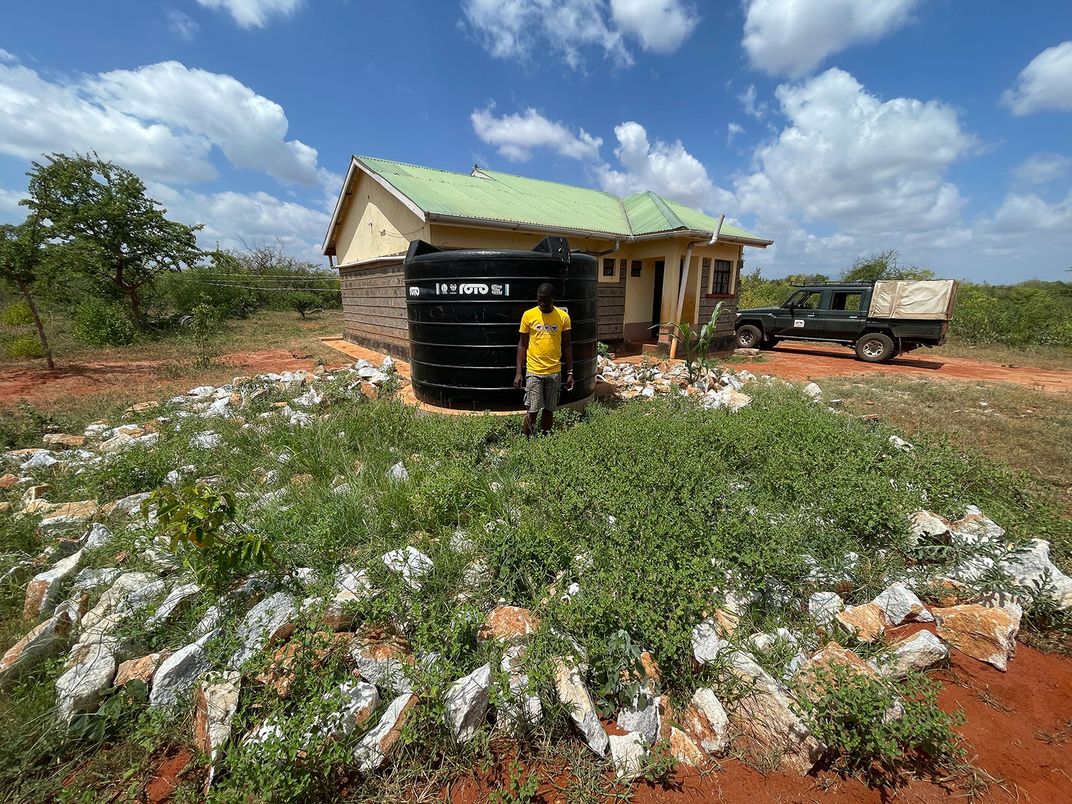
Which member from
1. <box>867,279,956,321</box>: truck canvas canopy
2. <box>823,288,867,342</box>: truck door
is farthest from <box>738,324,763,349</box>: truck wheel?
<box>867,279,956,321</box>: truck canvas canopy

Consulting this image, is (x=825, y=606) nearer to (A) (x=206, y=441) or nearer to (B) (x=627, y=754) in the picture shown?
(B) (x=627, y=754)

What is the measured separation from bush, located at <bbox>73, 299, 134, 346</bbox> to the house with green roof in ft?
19.6

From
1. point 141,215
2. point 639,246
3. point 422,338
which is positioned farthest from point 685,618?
point 141,215

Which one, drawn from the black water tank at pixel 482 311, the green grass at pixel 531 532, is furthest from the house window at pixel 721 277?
the green grass at pixel 531 532

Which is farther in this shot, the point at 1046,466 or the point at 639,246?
the point at 639,246

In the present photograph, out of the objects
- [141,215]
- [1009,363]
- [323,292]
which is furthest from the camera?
[323,292]

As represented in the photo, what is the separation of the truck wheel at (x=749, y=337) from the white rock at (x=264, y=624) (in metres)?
13.3

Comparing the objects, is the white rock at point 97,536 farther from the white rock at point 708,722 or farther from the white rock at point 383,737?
the white rock at point 708,722

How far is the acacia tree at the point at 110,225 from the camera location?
1280 centimetres

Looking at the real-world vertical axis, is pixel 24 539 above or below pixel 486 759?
above

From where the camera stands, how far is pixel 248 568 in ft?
8.08

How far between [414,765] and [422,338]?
439 centimetres

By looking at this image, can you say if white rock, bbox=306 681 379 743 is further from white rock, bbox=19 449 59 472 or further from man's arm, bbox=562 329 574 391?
white rock, bbox=19 449 59 472

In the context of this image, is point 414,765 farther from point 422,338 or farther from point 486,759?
point 422,338
